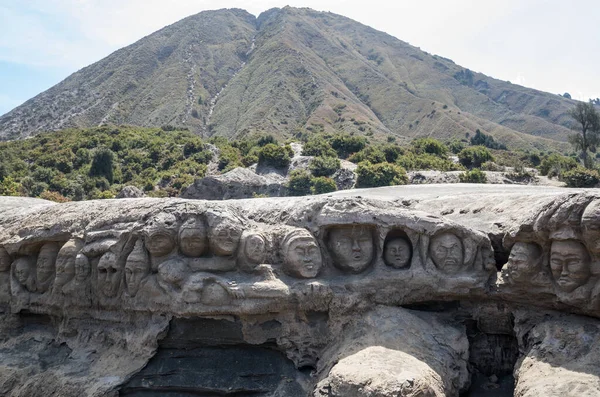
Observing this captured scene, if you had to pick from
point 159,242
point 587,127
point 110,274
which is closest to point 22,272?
point 110,274

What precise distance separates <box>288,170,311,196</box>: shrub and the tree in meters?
22.9

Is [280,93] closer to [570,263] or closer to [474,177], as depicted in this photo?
[474,177]

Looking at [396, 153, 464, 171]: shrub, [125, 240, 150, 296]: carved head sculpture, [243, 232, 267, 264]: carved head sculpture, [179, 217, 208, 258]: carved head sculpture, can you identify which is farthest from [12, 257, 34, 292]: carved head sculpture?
[396, 153, 464, 171]: shrub

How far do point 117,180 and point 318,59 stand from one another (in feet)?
221

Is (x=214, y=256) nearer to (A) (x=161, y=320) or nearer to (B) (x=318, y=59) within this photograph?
(A) (x=161, y=320)

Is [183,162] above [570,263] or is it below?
above

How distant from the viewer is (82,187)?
116 feet

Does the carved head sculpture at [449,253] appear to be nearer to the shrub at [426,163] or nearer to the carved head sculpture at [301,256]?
the carved head sculpture at [301,256]

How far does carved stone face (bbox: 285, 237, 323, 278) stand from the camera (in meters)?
6.16

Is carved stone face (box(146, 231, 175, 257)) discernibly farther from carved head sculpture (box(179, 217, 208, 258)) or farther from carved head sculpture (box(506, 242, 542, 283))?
carved head sculpture (box(506, 242, 542, 283))

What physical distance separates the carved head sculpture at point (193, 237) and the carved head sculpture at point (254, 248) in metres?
0.55

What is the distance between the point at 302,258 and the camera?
6.17 m

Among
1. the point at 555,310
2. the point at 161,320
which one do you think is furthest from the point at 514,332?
the point at 161,320

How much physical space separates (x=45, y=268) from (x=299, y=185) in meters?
24.1
